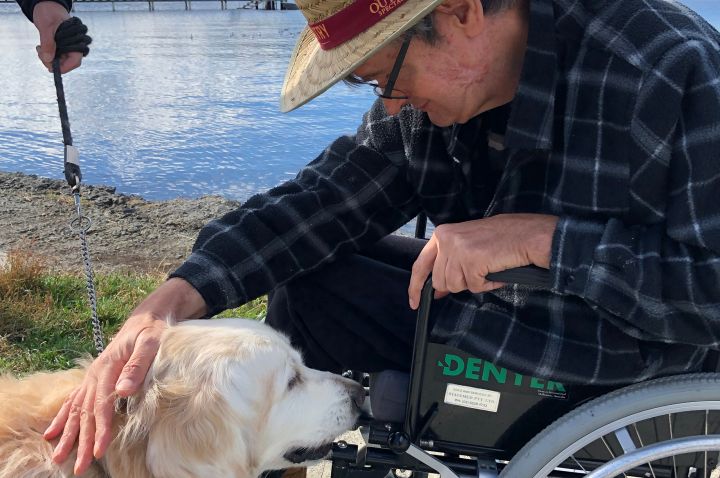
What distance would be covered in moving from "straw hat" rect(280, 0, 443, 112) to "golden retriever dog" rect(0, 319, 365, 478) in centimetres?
71

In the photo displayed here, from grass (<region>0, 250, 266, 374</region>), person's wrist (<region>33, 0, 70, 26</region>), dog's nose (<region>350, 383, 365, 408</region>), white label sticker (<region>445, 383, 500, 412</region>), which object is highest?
person's wrist (<region>33, 0, 70, 26</region>)

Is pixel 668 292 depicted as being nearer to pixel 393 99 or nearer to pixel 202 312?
pixel 393 99

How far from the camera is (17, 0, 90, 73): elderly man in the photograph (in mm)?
2404

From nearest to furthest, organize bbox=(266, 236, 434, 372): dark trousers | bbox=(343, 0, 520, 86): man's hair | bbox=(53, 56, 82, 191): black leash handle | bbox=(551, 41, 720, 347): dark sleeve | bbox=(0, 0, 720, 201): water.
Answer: bbox=(551, 41, 720, 347): dark sleeve → bbox=(343, 0, 520, 86): man's hair → bbox=(266, 236, 434, 372): dark trousers → bbox=(53, 56, 82, 191): black leash handle → bbox=(0, 0, 720, 201): water

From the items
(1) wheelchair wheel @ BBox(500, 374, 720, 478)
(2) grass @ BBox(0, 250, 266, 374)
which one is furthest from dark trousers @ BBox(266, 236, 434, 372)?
(2) grass @ BBox(0, 250, 266, 374)

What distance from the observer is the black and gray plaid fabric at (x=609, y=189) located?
4.63 feet

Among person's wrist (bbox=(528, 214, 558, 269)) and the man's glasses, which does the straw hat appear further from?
person's wrist (bbox=(528, 214, 558, 269))

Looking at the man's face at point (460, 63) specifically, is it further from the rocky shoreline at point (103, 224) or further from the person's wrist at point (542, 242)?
the rocky shoreline at point (103, 224)

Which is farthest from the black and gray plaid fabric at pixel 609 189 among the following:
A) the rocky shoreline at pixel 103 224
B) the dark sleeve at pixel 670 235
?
the rocky shoreline at pixel 103 224

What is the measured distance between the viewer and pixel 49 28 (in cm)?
243

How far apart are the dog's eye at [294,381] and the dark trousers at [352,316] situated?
118 mm

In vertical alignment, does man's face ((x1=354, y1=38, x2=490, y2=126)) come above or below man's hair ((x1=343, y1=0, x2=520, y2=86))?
below

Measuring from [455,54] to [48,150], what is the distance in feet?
23.2

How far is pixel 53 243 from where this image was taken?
492cm
